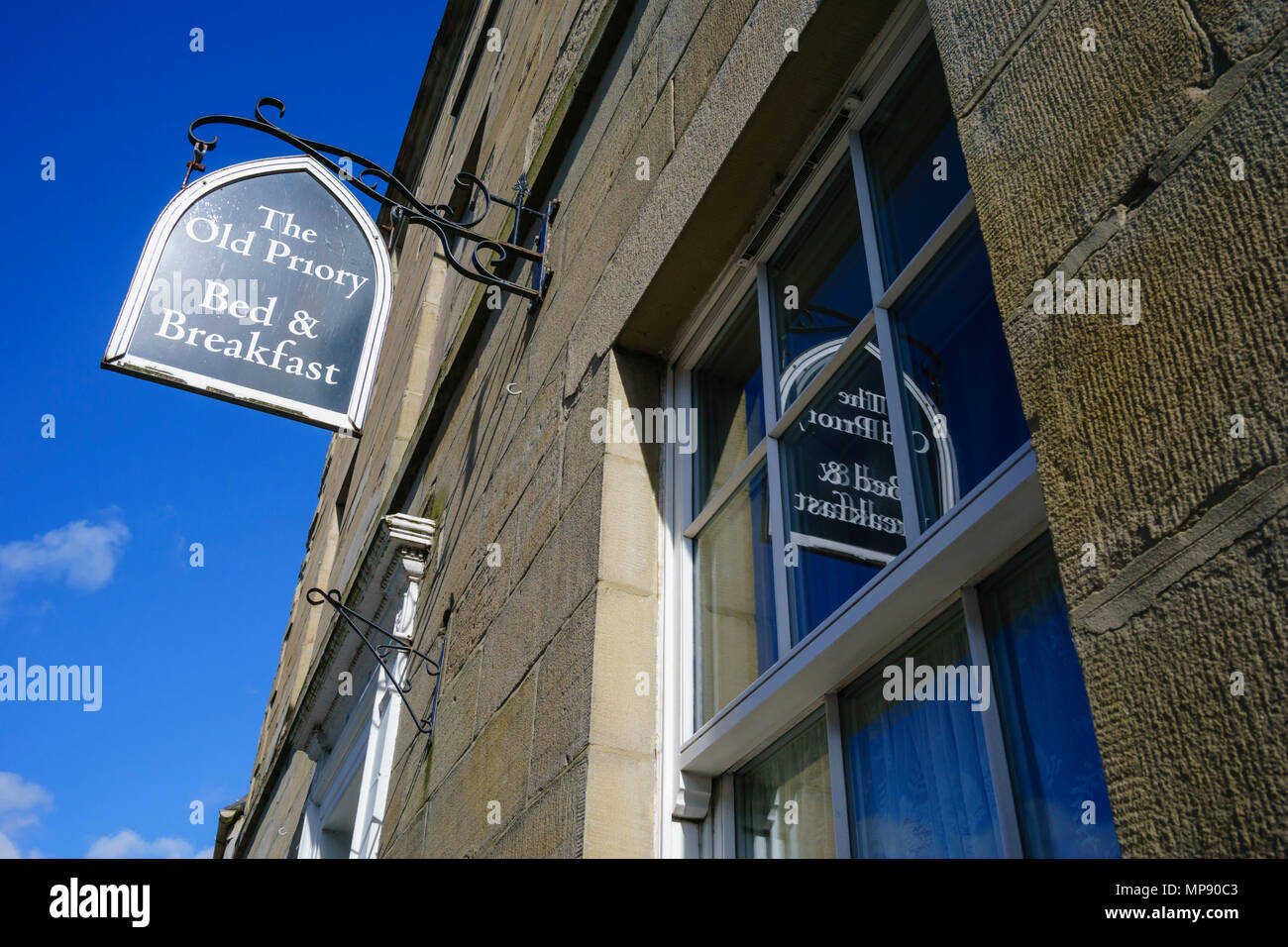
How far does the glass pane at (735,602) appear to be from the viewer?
9.02ft

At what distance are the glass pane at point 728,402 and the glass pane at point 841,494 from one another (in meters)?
0.38

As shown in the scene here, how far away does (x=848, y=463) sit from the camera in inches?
97.7

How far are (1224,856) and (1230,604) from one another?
0.25 m

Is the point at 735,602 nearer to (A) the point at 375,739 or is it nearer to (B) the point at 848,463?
(B) the point at 848,463

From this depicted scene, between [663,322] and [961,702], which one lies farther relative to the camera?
[663,322]

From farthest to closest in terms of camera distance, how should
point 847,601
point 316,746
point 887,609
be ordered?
point 316,746, point 847,601, point 887,609

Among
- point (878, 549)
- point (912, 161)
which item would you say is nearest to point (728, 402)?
point (912, 161)

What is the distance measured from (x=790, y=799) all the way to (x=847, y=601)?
0.49m

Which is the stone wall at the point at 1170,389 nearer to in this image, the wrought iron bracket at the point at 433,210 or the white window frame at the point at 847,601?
the white window frame at the point at 847,601

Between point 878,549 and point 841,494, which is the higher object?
point 841,494

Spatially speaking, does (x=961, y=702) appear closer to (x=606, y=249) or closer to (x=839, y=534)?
(x=839, y=534)

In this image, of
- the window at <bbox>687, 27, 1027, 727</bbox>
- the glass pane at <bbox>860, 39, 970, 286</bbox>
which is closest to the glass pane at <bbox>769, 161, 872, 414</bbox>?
the window at <bbox>687, 27, 1027, 727</bbox>

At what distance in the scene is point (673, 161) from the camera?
342cm
